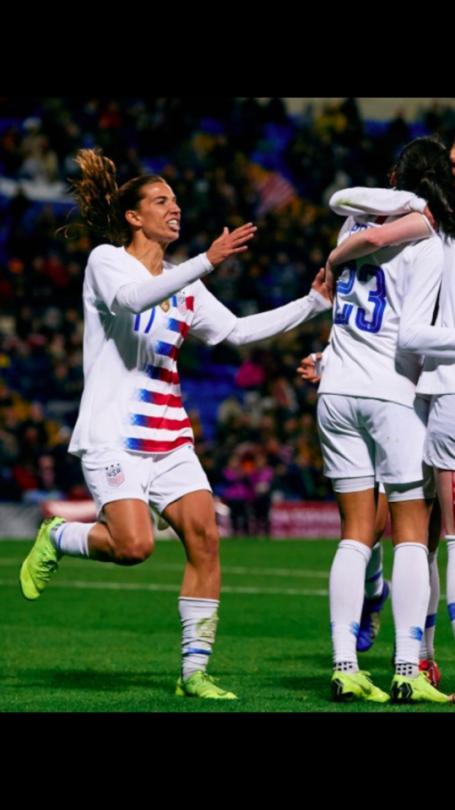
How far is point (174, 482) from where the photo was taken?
212 inches

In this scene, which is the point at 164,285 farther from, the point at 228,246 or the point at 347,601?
the point at 347,601

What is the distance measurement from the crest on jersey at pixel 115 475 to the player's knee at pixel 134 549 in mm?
250

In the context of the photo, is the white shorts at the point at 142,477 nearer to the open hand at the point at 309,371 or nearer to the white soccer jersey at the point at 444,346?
the open hand at the point at 309,371

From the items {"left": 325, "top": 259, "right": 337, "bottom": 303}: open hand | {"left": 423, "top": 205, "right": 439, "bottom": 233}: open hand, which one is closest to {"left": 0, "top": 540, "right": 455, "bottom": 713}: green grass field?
{"left": 325, "top": 259, "right": 337, "bottom": 303}: open hand

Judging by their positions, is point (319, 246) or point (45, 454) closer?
point (45, 454)

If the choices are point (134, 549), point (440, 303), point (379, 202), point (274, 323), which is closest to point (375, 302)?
point (440, 303)

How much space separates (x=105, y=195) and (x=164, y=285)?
0.88 meters

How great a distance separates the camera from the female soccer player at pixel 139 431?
530cm

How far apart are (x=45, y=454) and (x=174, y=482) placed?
12.5m

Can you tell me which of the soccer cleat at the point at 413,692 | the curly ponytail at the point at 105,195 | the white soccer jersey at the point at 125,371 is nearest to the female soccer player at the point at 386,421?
the soccer cleat at the point at 413,692

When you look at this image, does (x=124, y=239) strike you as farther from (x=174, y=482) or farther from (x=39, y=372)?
(x=39, y=372)
